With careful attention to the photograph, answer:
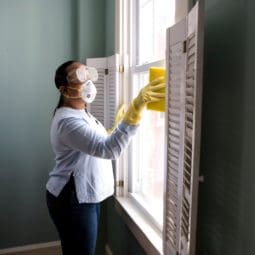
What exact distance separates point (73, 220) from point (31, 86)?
138 centimetres

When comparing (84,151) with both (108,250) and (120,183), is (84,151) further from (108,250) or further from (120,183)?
(108,250)

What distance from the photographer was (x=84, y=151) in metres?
1.67

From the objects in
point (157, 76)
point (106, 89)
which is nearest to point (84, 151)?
point (157, 76)

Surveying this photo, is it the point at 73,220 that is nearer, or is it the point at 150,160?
the point at 73,220

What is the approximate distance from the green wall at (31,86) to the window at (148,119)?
0.67 metres

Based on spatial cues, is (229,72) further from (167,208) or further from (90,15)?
(90,15)

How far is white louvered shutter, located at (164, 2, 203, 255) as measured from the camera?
3.35 ft

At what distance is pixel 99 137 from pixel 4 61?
146 centimetres

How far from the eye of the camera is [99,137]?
166cm

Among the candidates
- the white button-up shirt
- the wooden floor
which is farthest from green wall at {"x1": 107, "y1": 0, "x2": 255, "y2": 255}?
the wooden floor

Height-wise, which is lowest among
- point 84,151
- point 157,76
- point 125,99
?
point 84,151

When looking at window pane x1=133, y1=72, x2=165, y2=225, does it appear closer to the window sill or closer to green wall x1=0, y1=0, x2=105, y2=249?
the window sill

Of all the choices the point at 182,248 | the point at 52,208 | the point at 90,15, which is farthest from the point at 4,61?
the point at 182,248

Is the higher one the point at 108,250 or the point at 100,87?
the point at 100,87
